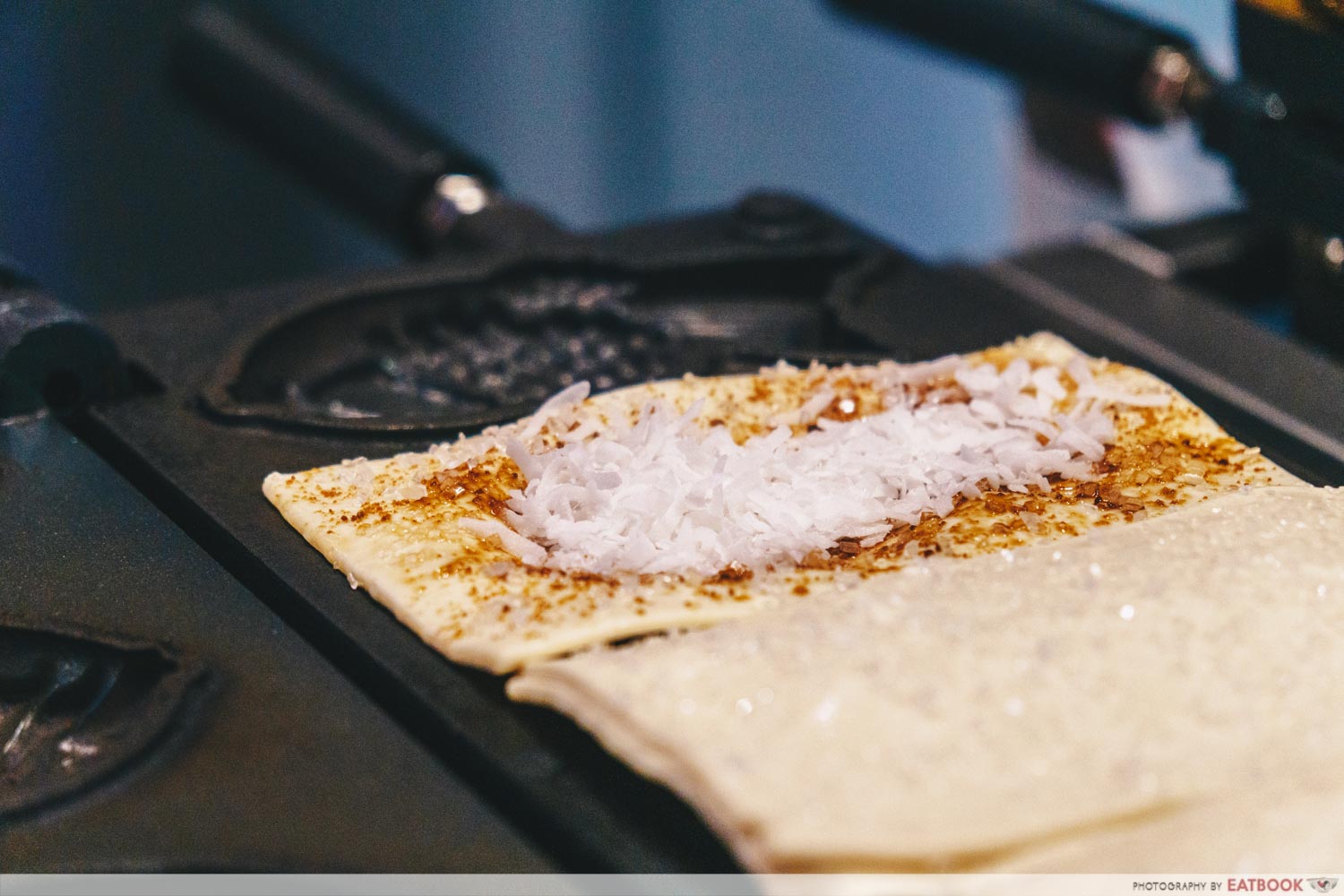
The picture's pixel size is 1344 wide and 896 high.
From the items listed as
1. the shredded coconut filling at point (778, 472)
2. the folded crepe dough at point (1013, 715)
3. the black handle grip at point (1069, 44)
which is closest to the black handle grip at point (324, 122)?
the black handle grip at point (1069, 44)

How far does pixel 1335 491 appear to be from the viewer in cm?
138

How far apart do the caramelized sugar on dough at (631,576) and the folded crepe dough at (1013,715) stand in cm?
6

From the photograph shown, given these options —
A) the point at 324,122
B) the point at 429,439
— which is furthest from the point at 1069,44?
the point at 429,439

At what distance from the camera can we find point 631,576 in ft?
4.13

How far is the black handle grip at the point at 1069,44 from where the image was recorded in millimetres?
2287

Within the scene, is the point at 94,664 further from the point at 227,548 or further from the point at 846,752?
the point at 846,752

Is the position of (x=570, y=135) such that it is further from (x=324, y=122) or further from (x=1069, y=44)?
(x=1069, y=44)

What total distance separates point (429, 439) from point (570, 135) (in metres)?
2.30

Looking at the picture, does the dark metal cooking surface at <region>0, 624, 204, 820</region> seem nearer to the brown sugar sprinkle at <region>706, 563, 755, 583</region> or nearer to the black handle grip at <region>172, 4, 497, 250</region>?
the brown sugar sprinkle at <region>706, 563, 755, 583</region>

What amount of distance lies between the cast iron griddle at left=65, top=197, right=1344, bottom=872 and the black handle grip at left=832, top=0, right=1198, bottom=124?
0.28m

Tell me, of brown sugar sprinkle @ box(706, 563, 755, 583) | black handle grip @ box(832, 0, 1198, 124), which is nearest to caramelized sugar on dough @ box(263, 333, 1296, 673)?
brown sugar sprinkle @ box(706, 563, 755, 583)

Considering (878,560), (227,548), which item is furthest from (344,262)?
(878,560)

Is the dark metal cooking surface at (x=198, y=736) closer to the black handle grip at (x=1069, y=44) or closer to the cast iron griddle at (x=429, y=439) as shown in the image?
the cast iron griddle at (x=429, y=439)

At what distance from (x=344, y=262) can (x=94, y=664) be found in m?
2.36
